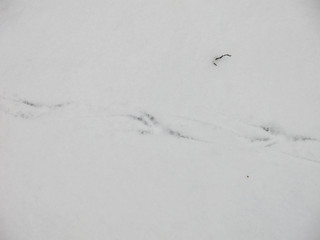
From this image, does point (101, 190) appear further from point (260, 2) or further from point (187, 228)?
point (260, 2)

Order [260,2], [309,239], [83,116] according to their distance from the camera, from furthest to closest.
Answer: [260,2], [83,116], [309,239]

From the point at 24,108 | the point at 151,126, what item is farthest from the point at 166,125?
the point at 24,108

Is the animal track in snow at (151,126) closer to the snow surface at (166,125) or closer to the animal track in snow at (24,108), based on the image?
the snow surface at (166,125)

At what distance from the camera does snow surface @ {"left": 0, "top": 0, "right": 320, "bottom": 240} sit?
116 centimetres

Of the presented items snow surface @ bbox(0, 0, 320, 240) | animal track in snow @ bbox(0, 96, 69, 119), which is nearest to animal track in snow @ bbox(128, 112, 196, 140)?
snow surface @ bbox(0, 0, 320, 240)

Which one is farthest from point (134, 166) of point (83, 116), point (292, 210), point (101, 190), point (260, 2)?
point (260, 2)

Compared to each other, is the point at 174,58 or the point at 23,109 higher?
the point at 174,58

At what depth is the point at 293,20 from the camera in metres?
1.38

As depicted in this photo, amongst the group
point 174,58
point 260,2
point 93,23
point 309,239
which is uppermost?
point 260,2

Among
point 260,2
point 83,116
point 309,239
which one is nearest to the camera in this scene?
point 309,239

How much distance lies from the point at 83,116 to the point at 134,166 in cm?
31

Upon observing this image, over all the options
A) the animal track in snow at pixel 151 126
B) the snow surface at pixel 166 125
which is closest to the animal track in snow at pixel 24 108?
the snow surface at pixel 166 125

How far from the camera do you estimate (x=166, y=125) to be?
1244 millimetres

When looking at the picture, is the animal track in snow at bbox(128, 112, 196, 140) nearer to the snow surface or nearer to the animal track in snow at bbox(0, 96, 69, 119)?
the snow surface
